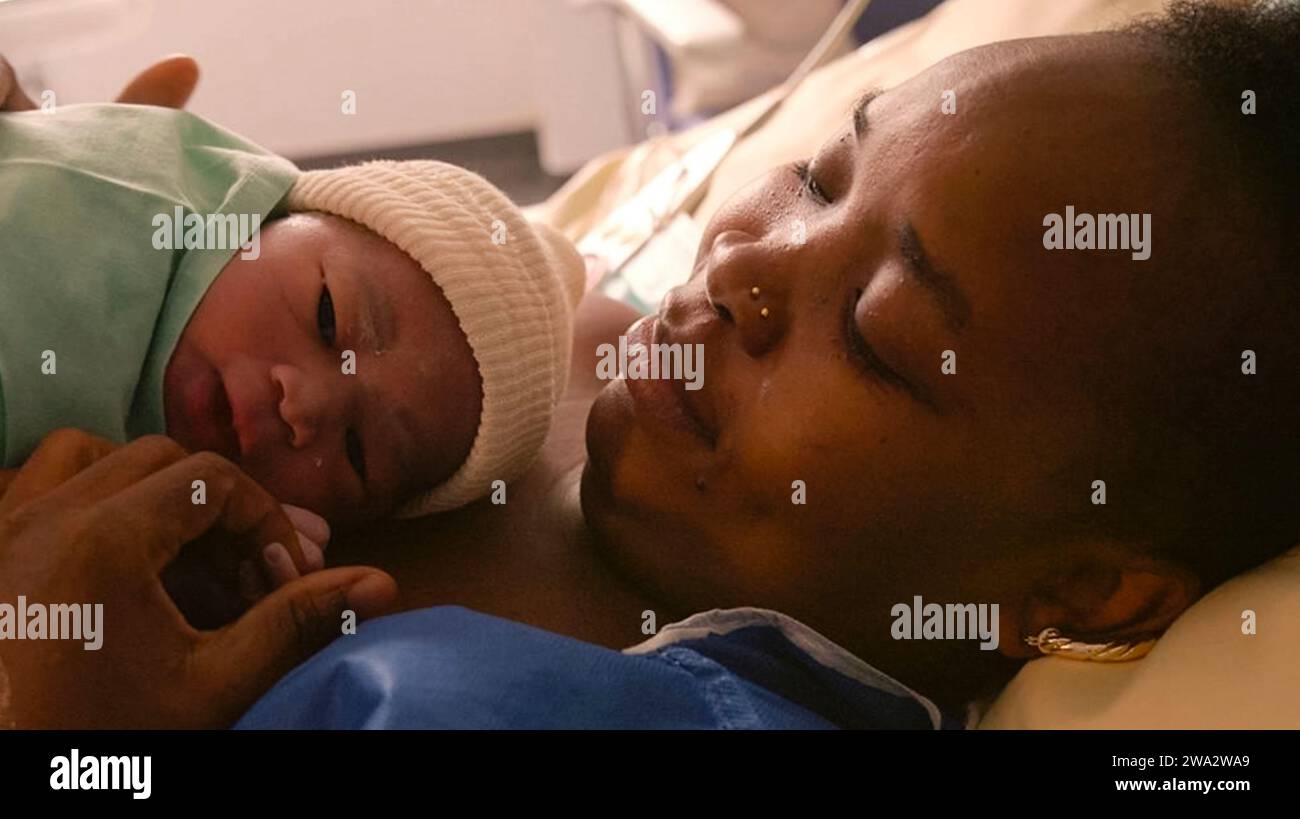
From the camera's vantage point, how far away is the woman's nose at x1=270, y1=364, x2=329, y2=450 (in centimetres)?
82

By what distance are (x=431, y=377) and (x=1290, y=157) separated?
590 millimetres

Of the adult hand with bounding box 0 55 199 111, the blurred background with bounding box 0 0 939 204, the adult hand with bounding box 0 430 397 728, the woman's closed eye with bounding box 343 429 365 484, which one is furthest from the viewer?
the blurred background with bounding box 0 0 939 204

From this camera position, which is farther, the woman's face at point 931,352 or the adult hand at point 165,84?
the adult hand at point 165,84

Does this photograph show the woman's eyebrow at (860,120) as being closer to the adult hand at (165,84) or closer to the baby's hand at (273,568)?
the baby's hand at (273,568)

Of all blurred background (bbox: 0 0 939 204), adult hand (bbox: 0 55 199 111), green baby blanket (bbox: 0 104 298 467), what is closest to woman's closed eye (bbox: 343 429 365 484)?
green baby blanket (bbox: 0 104 298 467)

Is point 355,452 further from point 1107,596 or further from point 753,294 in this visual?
point 1107,596

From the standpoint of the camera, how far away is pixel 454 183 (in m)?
1.00

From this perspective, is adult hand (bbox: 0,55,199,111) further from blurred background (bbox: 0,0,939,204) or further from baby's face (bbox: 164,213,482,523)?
blurred background (bbox: 0,0,939,204)

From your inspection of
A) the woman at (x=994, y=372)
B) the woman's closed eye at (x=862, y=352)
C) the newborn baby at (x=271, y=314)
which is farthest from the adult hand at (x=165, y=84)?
the woman's closed eye at (x=862, y=352)

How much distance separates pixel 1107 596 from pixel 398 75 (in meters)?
2.36

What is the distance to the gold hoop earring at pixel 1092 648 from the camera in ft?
2.66

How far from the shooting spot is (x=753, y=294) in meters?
0.80

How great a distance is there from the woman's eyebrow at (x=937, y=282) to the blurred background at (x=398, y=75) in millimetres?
1734
